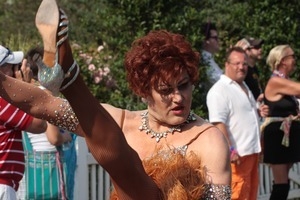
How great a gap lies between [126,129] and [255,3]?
8.81m

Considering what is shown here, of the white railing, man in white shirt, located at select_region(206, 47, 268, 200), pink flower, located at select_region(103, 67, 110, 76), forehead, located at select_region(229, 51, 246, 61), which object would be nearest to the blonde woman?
forehead, located at select_region(229, 51, 246, 61)

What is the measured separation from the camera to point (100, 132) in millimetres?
2975

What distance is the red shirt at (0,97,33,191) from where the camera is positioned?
18.7 ft

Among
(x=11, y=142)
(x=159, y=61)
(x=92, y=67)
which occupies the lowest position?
(x=11, y=142)

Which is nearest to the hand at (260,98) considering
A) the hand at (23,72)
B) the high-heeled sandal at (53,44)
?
the hand at (23,72)

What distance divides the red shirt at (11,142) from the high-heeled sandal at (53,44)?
2856 mm

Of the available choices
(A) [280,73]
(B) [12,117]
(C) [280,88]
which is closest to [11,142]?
(B) [12,117]

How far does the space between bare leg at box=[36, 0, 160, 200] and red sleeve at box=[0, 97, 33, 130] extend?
2.57m

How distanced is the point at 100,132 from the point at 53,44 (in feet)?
1.16

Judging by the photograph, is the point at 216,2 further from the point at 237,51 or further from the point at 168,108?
the point at 168,108

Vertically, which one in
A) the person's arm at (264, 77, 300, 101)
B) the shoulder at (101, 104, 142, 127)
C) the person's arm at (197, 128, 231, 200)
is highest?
the shoulder at (101, 104, 142, 127)

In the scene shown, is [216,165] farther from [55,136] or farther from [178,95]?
[55,136]

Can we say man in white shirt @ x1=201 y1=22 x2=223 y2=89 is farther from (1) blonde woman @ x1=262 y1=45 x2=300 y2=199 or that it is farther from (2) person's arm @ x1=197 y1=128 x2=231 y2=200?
(2) person's arm @ x1=197 y1=128 x2=231 y2=200

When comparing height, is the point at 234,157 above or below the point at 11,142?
below
